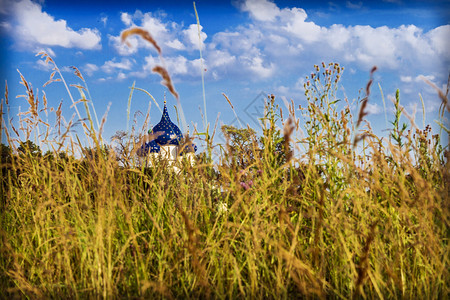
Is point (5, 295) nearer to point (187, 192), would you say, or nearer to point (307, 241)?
point (187, 192)

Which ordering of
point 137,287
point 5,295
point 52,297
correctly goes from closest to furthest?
point 137,287, point 52,297, point 5,295

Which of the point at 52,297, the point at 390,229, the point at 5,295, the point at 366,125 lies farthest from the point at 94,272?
the point at 366,125

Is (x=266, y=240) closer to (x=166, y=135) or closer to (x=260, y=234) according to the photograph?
(x=260, y=234)

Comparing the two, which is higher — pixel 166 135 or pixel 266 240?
pixel 166 135

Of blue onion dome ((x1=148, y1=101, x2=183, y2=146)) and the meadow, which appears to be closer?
the meadow

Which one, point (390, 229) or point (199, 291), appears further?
point (390, 229)

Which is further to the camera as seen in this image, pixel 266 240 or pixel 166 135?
pixel 166 135

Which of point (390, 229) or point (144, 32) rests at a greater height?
point (144, 32)

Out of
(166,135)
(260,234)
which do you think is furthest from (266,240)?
(166,135)

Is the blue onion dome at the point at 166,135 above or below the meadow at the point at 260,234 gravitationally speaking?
above

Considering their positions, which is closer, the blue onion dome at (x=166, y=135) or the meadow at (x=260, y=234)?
the meadow at (x=260, y=234)

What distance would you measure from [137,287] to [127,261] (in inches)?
7.7

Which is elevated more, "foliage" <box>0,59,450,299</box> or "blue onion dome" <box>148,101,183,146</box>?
"blue onion dome" <box>148,101,183,146</box>

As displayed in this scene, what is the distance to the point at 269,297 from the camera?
6.30 ft
